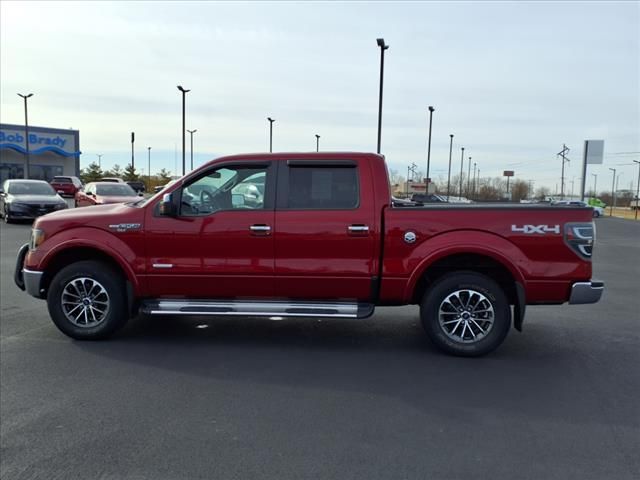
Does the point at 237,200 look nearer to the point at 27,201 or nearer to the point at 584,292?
the point at 584,292

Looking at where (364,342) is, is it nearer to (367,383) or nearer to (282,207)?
(367,383)

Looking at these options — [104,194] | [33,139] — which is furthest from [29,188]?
[33,139]

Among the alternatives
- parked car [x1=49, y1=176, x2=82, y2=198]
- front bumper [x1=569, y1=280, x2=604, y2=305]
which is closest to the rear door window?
front bumper [x1=569, y1=280, x2=604, y2=305]

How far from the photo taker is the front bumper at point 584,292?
5.22 metres

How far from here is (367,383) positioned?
4.62 meters

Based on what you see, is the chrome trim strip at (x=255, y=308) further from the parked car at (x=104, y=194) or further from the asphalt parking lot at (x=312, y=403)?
the parked car at (x=104, y=194)

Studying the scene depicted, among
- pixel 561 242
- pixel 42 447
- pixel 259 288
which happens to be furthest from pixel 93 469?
pixel 561 242

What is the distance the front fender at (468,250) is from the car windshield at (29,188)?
18.7 metres

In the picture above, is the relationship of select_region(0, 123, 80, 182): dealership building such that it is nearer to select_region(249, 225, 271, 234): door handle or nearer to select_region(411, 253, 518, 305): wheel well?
select_region(249, 225, 271, 234): door handle

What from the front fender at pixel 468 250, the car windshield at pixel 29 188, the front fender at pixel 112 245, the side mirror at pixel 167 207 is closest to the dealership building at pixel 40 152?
the car windshield at pixel 29 188

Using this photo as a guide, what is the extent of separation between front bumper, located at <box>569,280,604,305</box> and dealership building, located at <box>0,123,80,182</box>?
54.9m

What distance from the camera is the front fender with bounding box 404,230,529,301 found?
5.23 m

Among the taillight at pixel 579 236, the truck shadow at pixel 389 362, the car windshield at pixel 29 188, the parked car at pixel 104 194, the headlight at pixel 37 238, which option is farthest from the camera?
the car windshield at pixel 29 188

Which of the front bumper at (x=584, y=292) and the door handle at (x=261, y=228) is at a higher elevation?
the door handle at (x=261, y=228)
